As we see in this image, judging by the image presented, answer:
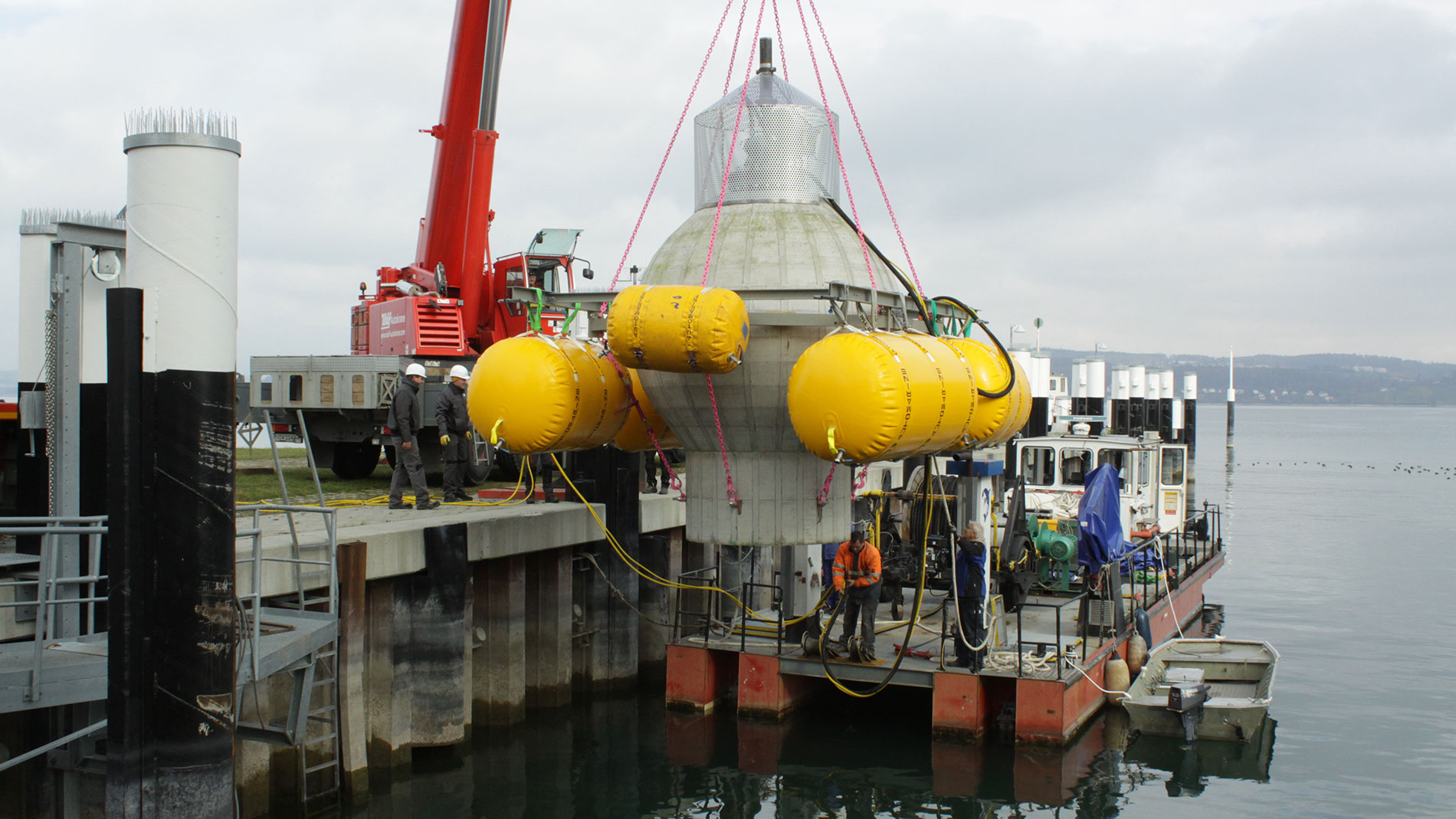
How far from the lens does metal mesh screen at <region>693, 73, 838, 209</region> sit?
1448 centimetres

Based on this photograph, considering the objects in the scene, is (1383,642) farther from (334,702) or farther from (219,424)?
(219,424)

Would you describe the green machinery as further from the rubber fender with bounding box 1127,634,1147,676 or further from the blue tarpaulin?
the rubber fender with bounding box 1127,634,1147,676

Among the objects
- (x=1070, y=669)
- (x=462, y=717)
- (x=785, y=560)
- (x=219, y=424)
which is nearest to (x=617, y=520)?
(x=785, y=560)

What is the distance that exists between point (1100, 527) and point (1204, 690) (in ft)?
8.03

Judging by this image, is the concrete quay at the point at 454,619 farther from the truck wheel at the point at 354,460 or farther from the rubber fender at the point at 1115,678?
the rubber fender at the point at 1115,678

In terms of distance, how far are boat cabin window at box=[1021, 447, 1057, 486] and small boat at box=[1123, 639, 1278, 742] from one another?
4.49 meters

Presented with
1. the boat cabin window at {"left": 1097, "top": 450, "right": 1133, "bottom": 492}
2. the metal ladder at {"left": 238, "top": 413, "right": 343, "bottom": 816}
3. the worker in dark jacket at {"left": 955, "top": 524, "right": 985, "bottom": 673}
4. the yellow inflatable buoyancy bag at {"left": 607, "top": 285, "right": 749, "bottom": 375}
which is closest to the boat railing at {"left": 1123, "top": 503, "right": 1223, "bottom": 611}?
the boat cabin window at {"left": 1097, "top": 450, "right": 1133, "bottom": 492}

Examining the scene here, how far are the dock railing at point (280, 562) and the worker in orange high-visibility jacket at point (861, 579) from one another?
5990mm

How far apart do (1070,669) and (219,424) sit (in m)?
11.0

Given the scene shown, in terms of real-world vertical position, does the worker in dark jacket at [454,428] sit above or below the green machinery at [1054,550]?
above

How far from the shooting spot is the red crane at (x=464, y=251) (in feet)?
67.5

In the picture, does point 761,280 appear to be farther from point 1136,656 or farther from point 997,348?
point 1136,656

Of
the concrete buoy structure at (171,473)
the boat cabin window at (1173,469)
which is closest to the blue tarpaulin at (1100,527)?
the boat cabin window at (1173,469)

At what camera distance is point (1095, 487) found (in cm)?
1673
